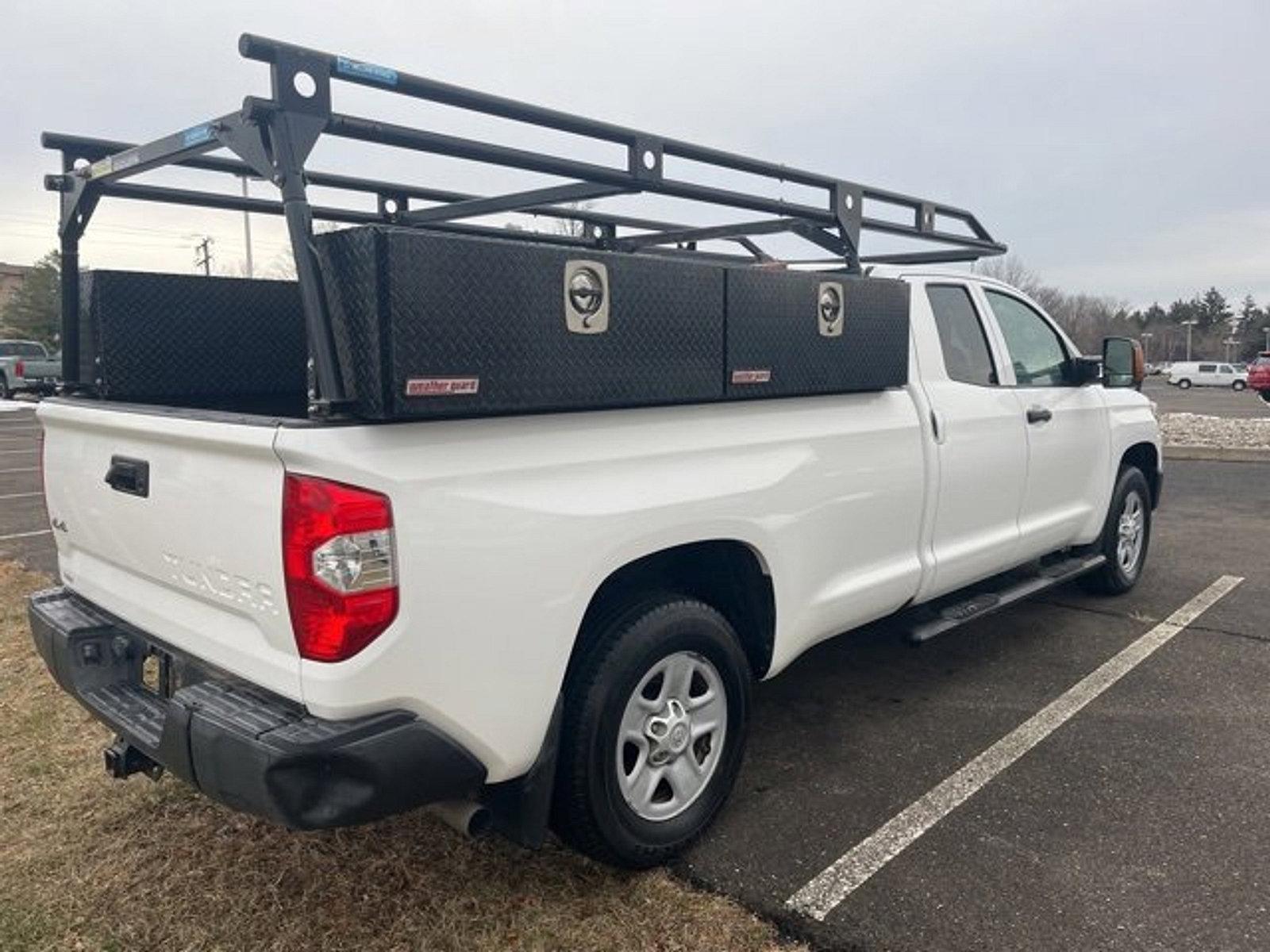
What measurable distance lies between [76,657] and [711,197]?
2.46m

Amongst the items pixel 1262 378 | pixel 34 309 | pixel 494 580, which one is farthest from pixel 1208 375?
pixel 34 309

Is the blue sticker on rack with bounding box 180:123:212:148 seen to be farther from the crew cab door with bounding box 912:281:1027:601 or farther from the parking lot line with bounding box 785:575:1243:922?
the crew cab door with bounding box 912:281:1027:601

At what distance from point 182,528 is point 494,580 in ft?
2.86

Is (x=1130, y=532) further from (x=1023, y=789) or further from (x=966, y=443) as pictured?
(x=1023, y=789)

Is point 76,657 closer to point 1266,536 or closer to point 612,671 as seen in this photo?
point 612,671

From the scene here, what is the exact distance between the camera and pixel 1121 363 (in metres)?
5.23

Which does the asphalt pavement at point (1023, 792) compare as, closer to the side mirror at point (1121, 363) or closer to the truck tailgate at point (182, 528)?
the side mirror at point (1121, 363)

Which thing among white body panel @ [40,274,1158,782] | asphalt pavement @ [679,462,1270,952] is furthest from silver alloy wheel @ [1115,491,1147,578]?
white body panel @ [40,274,1158,782]

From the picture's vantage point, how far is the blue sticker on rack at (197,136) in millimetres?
2366

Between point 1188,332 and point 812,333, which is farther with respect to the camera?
point 1188,332

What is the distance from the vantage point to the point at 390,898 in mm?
2773

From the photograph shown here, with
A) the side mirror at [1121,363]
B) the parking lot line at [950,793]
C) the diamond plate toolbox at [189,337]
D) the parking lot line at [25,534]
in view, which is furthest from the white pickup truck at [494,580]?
Result: the parking lot line at [25,534]

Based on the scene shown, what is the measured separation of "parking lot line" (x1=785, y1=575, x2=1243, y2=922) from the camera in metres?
2.82

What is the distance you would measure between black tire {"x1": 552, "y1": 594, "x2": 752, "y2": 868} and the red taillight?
695 millimetres
